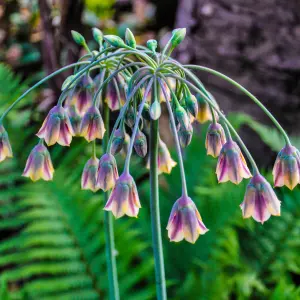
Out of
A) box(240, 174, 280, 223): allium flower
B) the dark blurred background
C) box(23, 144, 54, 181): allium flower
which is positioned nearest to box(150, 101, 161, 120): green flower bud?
box(240, 174, 280, 223): allium flower

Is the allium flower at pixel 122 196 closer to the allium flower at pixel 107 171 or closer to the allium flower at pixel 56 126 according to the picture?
the allium flower at pixel 107 171

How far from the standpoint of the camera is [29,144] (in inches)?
127

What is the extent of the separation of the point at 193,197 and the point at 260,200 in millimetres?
1682

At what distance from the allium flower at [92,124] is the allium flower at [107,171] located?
112 millimetres

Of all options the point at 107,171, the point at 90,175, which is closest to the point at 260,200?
the point at 107,171

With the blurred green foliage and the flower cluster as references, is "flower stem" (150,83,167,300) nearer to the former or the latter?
the flower cluster

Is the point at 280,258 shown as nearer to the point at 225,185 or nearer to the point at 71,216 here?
the point at 225,185

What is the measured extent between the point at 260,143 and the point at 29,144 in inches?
56.5

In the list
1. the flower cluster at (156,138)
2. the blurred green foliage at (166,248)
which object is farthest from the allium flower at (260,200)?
the blurred green foliage at (166,248)

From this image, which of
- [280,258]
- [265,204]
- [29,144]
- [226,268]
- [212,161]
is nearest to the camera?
[265,204]

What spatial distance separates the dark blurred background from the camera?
251cm

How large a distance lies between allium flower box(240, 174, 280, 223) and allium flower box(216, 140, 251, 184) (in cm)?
4

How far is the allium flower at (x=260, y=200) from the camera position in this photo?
46.6 inches

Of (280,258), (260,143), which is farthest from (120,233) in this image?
(260,143)
